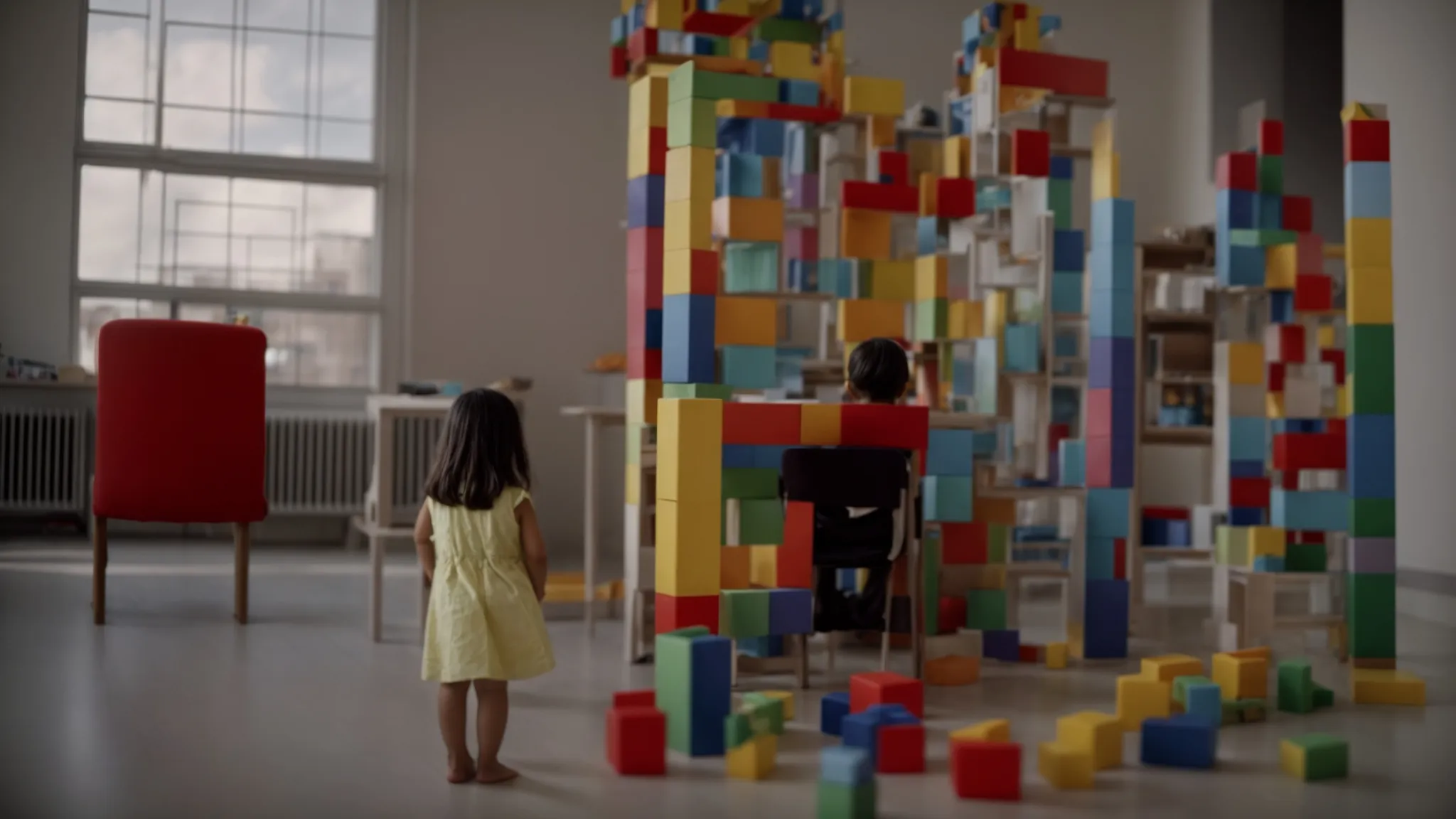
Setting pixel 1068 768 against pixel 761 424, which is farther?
pixel 761 424

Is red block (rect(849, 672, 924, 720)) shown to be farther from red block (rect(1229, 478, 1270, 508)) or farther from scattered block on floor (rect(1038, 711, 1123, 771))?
red block (rect(1229, 478, 1270, 508))

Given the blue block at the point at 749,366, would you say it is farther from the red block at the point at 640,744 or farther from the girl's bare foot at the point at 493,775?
the girl's bare foot at the point at 493,775

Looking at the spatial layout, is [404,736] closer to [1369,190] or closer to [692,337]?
[692,337]

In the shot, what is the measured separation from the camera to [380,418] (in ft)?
14.8

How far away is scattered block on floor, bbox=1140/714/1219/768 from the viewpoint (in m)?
2.95

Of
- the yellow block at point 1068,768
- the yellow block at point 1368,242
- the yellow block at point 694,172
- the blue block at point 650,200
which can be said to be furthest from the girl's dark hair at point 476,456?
the yellow block at point 1368,242

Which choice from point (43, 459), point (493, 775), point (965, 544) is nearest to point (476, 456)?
point (493, 775)

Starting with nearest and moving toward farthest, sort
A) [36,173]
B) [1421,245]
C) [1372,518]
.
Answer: [1372,518] → [1421,245] → [36,173]

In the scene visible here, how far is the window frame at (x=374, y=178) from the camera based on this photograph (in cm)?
781

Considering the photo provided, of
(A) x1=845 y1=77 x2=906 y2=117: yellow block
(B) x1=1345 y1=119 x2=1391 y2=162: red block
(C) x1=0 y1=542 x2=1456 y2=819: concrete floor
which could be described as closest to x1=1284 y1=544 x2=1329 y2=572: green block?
(C) x1=0 y1=542 x2=1456 y2=819: concrete floor

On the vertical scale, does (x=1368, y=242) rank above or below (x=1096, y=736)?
above

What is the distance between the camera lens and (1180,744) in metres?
2.95

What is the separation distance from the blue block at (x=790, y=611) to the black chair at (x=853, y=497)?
0.31 ft

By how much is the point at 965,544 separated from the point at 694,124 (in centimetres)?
156
